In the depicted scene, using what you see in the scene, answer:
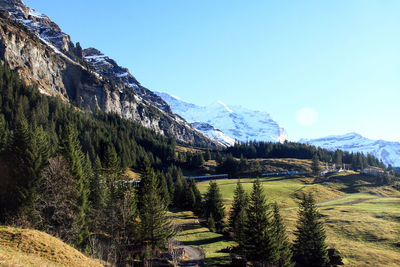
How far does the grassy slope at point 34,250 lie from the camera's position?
18.6 meters

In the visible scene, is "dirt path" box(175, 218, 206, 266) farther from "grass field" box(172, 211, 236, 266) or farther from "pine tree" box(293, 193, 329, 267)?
"pine tree" box(293, 193, 329, 267)

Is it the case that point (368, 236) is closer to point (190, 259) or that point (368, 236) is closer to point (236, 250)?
point (236, 250)

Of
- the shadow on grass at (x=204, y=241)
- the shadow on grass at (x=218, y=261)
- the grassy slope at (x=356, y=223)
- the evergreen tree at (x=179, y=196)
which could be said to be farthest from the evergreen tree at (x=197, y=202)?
the shadow on grass at (x=218, y=261)

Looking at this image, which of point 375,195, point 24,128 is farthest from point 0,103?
point 375,195

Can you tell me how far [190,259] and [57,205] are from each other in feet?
75.4

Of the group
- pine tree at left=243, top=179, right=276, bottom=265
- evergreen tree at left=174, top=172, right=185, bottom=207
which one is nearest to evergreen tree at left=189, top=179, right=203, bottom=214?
evergreen tree at left=174, top=172, right=185, bottom=207

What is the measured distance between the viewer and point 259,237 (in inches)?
1548

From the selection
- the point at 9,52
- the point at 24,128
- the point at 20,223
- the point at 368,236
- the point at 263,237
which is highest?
the point at 9,52

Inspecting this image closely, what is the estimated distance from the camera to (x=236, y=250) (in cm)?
4600

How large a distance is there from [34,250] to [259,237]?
101 feet

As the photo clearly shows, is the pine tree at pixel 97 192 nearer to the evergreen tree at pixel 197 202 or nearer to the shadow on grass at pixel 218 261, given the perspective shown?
the shadow on grass at pixel 218 261

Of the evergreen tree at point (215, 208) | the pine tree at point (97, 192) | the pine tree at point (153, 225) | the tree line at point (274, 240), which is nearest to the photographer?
the tree line at point (274, 240)

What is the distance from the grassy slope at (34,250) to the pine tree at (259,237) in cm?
2576

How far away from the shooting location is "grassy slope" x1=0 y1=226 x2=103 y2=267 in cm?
1858
